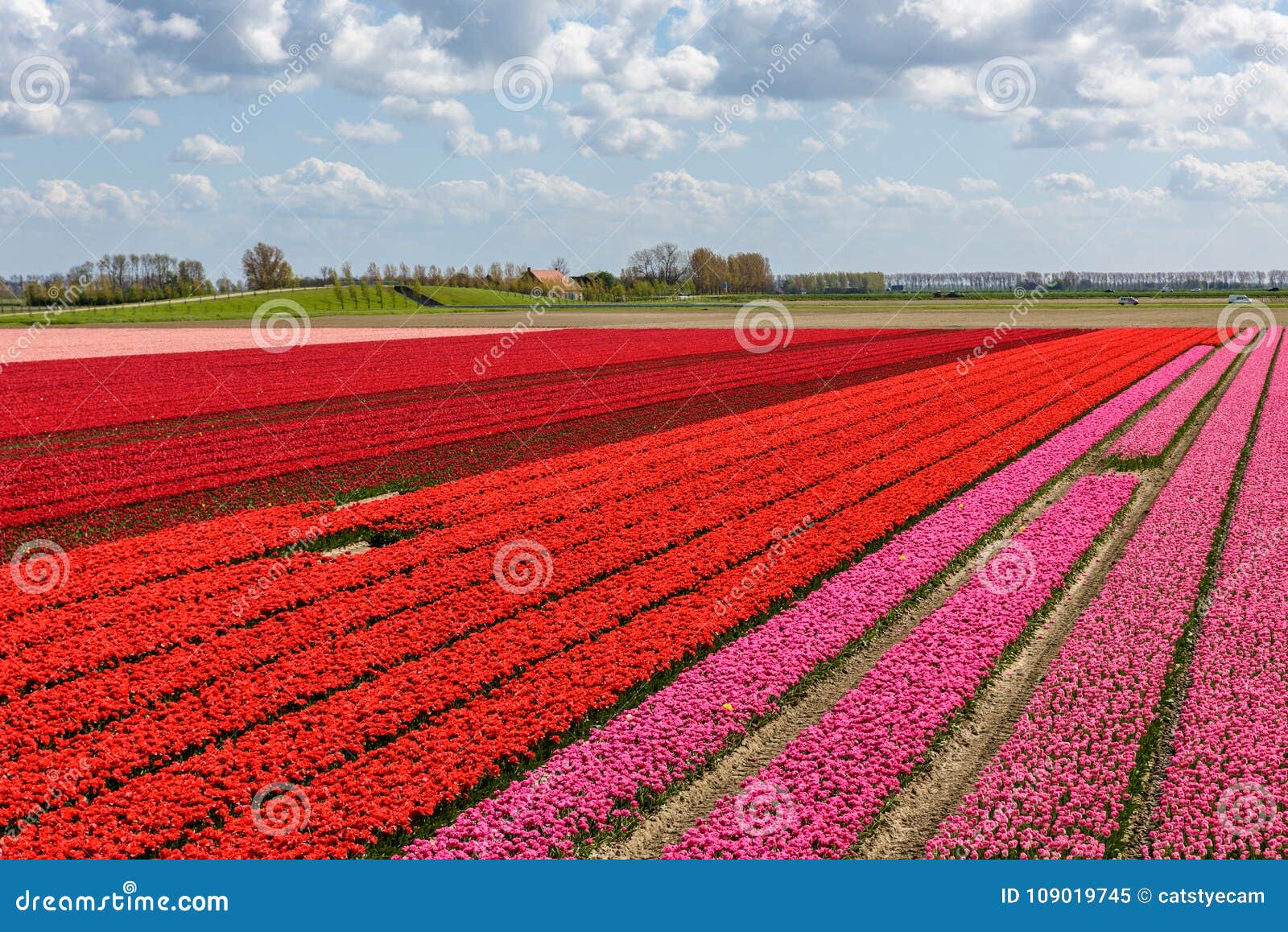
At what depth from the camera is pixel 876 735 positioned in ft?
28.2

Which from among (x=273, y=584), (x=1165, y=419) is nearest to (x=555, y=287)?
(x=1165, y=419)

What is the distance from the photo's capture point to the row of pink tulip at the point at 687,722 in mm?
7309

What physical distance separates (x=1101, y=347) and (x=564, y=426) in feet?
112

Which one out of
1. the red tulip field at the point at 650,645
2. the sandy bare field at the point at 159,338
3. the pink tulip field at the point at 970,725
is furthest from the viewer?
the sandy bare field at the point at 159,338

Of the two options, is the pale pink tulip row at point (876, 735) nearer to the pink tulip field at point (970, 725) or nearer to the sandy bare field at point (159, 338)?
the pink tulip field at point (970, 725)

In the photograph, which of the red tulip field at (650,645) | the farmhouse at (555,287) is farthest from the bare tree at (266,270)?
the red tulip field at (650,645)

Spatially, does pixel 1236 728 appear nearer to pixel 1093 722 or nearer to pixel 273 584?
pixel 1093 722

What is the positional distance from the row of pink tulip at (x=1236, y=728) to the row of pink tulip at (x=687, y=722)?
10.6 feet

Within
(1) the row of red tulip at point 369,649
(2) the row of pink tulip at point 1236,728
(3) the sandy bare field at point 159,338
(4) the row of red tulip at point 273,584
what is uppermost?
(3) the sandy bare field at point 159,338

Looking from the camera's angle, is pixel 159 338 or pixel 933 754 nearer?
pixel 933 754

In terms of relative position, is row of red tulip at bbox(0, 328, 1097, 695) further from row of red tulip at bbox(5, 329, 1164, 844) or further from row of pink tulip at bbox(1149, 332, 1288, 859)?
row of pink tulip at bbox(1149, 332, 1288, 859)

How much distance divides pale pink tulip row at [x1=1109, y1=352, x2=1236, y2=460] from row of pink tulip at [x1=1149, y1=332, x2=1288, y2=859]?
785cm

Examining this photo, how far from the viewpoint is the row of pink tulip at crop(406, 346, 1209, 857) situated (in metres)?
7.31

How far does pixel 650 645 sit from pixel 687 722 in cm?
168
